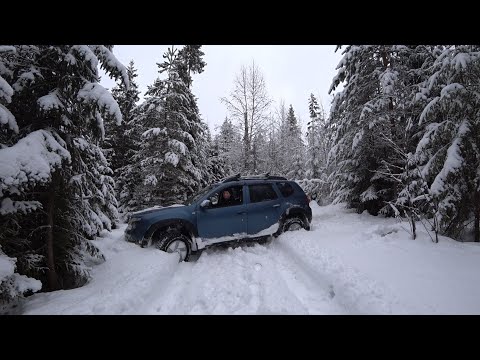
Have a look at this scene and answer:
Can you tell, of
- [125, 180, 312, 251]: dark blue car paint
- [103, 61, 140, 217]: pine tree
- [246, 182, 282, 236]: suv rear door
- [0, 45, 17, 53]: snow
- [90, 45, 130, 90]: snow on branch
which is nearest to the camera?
[0, 45, 17, 53]: snow

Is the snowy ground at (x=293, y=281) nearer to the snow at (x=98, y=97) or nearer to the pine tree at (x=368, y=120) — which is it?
the snow at (x=98, y=97)

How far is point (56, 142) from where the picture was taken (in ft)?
14.5

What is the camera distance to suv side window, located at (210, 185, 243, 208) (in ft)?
23.6

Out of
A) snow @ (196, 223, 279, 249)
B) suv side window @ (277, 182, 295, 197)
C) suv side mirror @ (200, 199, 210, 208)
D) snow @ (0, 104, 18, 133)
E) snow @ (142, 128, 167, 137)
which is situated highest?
snow @ (142, 128, 167, 137)

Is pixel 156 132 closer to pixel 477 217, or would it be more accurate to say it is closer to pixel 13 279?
pixel 13 279

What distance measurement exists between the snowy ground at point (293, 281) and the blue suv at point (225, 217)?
Answer: 1.39 ft

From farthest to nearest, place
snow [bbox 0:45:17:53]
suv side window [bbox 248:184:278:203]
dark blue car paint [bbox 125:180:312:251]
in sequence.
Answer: suv side window [bbox 248:184:278:203] → dark blue car paint [bbox 125:180:312:251] → snow [bbox 0:45:17:53]

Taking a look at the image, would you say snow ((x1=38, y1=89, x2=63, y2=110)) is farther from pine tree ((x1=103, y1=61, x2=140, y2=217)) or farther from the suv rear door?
pine tree ((x1=103, y1=61, x2=140, y2=217))

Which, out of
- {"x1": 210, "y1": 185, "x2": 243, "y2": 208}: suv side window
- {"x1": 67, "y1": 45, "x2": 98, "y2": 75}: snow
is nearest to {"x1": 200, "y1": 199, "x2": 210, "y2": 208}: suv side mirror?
{"x1": 210, "y1": 185, "x2": 243, "y2": 208}: suv side window

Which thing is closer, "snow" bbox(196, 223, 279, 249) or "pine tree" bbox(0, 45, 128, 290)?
"pine tree" bbox(0, 45, 128, 290)

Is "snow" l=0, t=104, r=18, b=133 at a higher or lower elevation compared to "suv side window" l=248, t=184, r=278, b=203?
higher

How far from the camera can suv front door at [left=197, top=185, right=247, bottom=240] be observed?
6844 mm

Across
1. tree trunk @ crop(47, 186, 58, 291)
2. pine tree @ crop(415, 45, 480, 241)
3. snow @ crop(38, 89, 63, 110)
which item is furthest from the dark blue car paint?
pine tree @ crop(415, 45, 480, 241)
